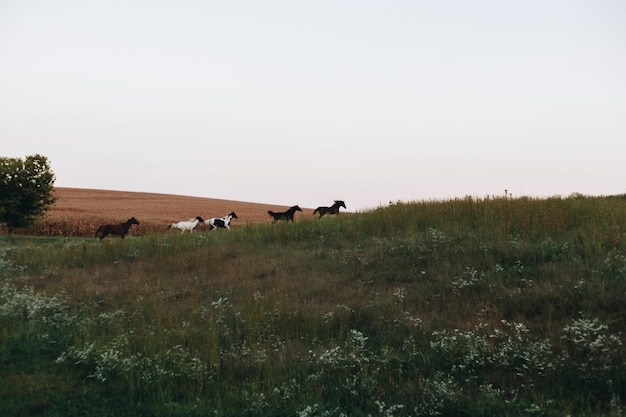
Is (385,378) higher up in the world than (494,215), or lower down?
lower down

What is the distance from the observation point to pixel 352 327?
10359 mm

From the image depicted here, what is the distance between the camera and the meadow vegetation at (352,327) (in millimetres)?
7289

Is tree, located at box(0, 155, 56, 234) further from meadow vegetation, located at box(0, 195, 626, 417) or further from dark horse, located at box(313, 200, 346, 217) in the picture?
dark horse, located at box(313, 200, 346, 217)

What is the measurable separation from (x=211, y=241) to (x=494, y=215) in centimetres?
1263

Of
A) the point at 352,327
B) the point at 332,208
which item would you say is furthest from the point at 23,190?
the point at 352,327

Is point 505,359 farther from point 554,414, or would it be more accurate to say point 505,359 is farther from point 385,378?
point 385,378

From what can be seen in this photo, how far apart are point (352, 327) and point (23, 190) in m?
38.1

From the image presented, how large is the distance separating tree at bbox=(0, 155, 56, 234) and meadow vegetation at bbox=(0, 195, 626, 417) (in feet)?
77.7

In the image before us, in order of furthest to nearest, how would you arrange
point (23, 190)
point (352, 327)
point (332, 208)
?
point (23, 190) → point (332, 208) → point (352, 327)

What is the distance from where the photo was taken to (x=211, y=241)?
72.7 feet

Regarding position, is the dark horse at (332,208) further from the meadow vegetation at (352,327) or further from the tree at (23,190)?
the tree at (23,190)

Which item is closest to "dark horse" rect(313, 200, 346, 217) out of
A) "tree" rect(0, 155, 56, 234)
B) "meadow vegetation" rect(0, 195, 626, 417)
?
"meadow vegetation" rect(0, 195, 626, 417)

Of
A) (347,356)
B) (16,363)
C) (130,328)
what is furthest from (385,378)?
(16,363)

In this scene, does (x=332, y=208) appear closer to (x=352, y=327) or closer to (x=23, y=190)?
(x=352, y=327)
